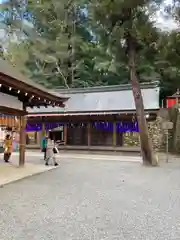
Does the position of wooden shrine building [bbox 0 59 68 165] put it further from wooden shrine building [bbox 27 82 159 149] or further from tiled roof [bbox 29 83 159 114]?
tiled roof [bbox 29 83 159 114]

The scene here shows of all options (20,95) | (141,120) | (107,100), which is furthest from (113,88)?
(20,95)

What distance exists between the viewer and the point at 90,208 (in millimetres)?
5516

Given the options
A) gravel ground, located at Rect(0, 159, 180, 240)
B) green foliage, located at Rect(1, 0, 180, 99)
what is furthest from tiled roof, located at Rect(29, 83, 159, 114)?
gravel ground, located at Rect(0, 159, 180, 240)

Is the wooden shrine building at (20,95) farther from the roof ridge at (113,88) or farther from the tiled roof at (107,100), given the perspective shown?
the roof ridge at (113,88)

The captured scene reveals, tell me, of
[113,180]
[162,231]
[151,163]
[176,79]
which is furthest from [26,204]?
[176,79]

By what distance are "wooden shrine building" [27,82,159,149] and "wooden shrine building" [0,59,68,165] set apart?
6.77m

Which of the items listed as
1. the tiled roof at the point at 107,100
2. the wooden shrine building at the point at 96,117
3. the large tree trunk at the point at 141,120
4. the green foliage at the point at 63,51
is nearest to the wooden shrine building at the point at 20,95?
the large tree trunk at the point at 141,120

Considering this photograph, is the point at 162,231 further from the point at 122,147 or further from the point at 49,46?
the point at 49,46

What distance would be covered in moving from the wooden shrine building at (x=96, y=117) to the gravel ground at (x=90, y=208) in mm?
9470

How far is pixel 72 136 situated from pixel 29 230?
16497mm

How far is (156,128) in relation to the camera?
63.3 feet

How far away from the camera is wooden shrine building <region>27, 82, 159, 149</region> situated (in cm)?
1858

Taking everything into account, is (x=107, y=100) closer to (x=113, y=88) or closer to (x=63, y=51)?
(x=113, y=88)

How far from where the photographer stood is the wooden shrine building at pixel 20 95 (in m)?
8.59
